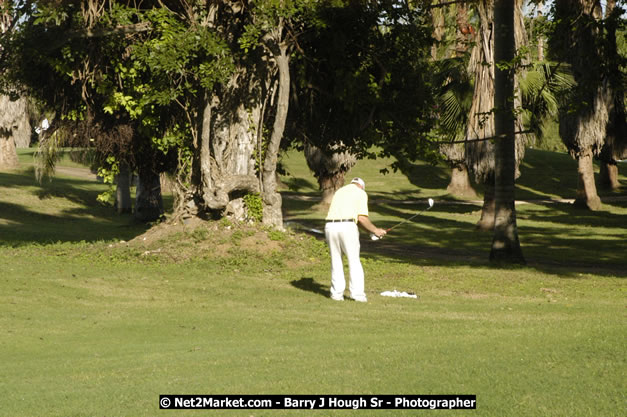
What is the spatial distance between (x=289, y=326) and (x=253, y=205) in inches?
417

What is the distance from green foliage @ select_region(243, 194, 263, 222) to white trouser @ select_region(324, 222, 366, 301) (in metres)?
7.99

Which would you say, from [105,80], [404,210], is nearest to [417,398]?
[105,80]

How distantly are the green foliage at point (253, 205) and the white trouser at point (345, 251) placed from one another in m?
7.99

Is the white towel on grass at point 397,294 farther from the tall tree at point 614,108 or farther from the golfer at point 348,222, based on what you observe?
the tall tree at point 614,108

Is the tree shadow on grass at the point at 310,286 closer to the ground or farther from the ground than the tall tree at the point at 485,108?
closer to the ground

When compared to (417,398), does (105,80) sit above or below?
above

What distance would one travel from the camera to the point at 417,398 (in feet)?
26.0

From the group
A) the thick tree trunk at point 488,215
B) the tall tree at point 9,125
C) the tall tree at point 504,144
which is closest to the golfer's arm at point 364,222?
the tall tree at point 504,144

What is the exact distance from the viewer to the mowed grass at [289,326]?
832cm

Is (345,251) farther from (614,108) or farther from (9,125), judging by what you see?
(9,125)

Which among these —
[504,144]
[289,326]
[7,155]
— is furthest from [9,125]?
[289,326]

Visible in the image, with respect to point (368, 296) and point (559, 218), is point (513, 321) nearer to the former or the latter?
point (368, 296)

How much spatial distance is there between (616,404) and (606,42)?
15143 mm

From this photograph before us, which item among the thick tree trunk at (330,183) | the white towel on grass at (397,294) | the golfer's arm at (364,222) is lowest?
the white towel on grass at (397,294)
